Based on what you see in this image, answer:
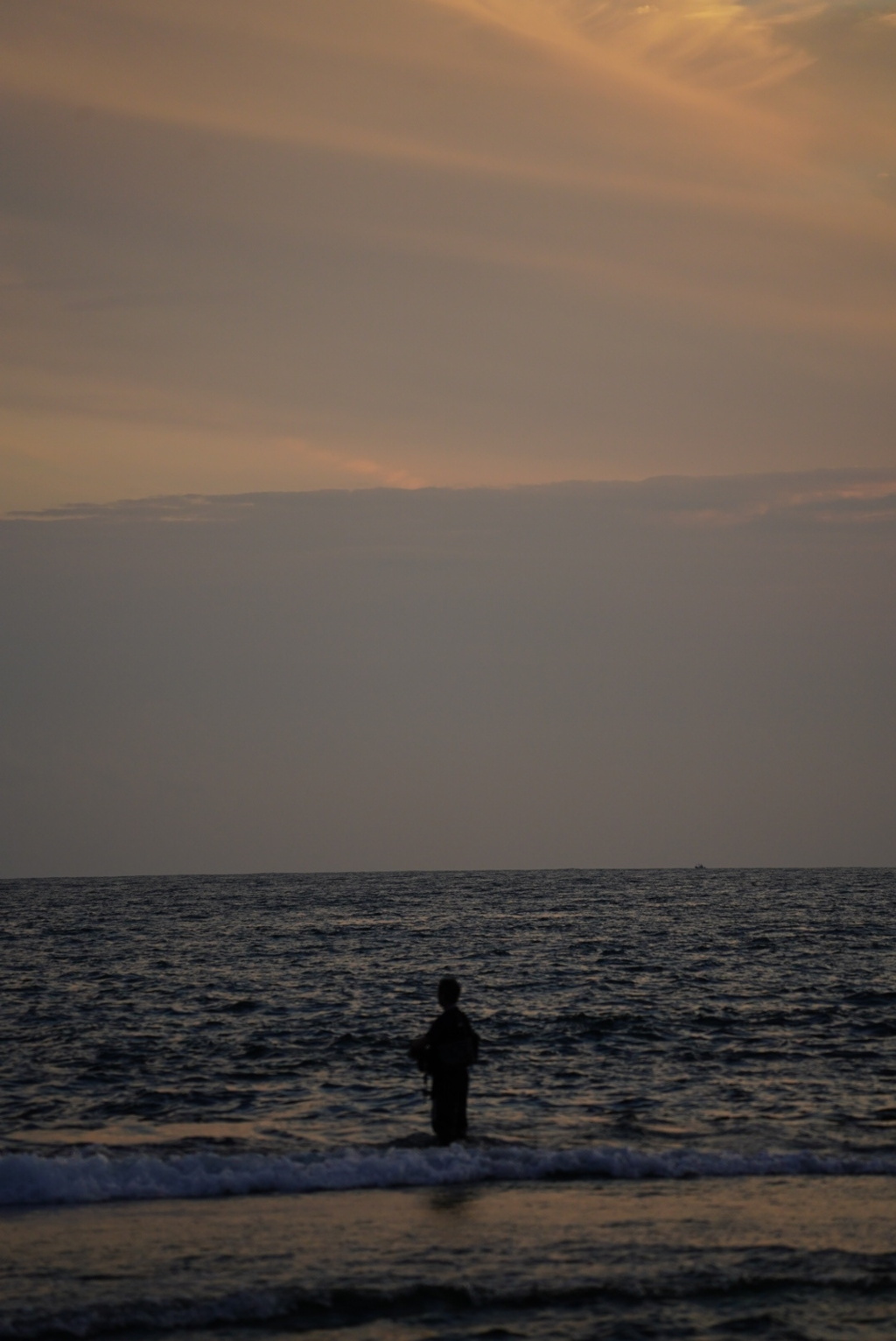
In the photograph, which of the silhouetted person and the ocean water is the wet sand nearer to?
the ocean water

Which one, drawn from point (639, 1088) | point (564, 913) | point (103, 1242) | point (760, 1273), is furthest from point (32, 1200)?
point (564, 913)

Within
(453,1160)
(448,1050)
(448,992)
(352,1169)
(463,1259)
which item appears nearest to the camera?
(463,1259)

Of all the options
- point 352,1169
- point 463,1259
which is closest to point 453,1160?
point 352,1169

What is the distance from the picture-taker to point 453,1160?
1373 centimetres

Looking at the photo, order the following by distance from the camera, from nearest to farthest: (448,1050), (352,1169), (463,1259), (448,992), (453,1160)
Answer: (463,1259) < (352,1169) < (453,1160) < (448,992) < (448,1050)

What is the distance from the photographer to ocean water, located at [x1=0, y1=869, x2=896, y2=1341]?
9562 mm

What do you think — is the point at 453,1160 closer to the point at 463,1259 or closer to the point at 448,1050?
the point at 448,1050

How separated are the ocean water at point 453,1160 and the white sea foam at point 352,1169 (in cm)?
3

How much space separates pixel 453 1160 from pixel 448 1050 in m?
1.12

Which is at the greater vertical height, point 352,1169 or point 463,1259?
point 463,1259

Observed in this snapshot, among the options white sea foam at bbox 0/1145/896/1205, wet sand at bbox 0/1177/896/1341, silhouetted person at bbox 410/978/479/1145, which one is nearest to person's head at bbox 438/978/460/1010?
silhouetted person at bbox 410/978/479/1145

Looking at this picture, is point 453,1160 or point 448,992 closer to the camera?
point 453,1160

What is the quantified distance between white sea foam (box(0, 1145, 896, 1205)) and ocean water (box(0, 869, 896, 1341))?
31mm

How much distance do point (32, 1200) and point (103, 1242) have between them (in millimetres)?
1936
